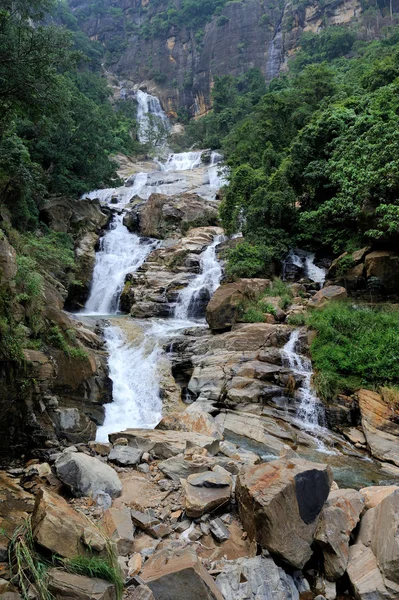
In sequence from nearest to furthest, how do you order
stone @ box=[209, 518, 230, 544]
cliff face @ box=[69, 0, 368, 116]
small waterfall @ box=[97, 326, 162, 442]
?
stone @ box=[209, 518, 230, 544], small waterfall @ box=[97, 326, 162, 442], cliff face @ box=[69, 0, 368, 116]

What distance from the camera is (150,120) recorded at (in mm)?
48219

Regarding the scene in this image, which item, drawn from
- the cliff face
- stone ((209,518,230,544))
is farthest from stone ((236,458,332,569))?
the cliff face

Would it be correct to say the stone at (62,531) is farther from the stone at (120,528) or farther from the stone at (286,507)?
the stone at (286,507)

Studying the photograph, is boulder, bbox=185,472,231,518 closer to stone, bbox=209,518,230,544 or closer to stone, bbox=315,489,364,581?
stone, bbox=209,518,230,544

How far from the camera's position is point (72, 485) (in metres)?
5.16

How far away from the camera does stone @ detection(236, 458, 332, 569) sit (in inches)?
160

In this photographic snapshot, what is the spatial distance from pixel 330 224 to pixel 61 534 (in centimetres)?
1739

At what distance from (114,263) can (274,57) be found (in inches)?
1960

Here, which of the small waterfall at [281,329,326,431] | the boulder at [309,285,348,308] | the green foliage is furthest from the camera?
the boulder at [309,285,348,308]

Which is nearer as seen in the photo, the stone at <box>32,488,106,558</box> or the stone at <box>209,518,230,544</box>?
the stone at <box>32,488,106,558</box>

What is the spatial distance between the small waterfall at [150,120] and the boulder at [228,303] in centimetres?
3713

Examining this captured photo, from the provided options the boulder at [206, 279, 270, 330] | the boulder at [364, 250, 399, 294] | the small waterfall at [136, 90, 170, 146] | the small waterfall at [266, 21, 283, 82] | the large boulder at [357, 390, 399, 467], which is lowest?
the large boulder at [357, 390, 399, 467]

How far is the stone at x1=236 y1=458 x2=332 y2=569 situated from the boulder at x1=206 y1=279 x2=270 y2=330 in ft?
30.2

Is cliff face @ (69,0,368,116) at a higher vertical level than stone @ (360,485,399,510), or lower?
higher
